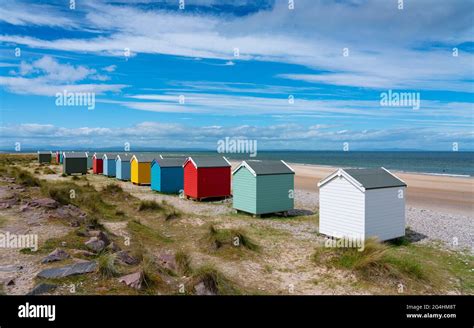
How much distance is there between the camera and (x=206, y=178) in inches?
948

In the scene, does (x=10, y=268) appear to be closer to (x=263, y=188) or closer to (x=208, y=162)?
(x=263, y=188)

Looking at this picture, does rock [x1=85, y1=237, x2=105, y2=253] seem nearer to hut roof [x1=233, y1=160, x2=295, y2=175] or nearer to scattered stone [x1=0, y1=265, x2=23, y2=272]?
scattered stone [x1=0, y1=265, x2=23, y2=272]

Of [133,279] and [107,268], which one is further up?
[107,268]

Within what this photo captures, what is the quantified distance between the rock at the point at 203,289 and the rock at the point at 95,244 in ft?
11.6

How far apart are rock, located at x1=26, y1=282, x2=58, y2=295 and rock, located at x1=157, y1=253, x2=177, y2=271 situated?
3.17m

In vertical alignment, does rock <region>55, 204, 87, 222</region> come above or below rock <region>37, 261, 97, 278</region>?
above

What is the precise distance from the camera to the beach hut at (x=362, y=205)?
510 inches

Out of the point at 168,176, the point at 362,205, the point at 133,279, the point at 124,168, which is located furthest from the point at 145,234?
the point at 124,168

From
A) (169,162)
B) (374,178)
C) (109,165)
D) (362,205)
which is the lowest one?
(362,205)

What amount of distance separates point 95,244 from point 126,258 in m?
1.36

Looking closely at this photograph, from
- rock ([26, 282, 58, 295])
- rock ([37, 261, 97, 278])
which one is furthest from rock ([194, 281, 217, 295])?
rock ([26, 282, 58, 295])

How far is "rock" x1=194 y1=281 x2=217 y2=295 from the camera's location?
27.1 feet

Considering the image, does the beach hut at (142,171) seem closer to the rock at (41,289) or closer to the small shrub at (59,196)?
the small shrub at (59,196)

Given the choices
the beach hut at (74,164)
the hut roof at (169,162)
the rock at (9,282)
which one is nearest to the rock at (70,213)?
the rock at (9,282)
